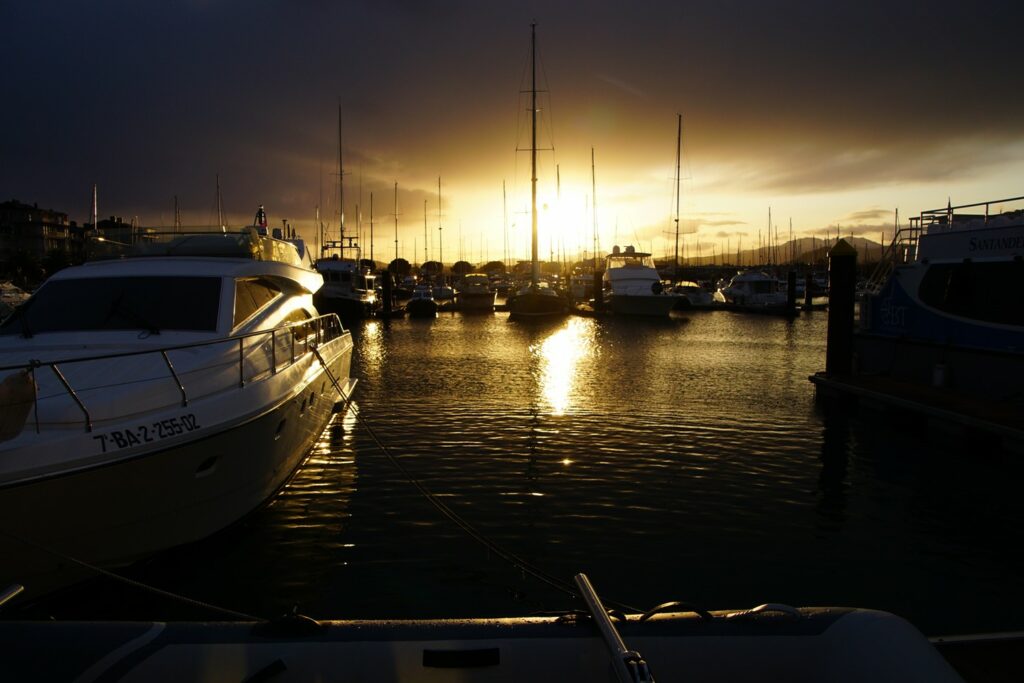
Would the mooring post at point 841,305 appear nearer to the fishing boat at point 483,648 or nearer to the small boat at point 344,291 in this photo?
the fishing boat at point 483,648

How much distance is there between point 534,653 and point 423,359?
21.6m

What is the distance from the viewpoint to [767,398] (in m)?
16.5

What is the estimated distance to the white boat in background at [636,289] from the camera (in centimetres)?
4684

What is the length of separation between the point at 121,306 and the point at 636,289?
1715 inches

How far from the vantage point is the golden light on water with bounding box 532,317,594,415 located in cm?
1647

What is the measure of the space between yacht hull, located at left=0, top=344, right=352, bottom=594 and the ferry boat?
1356 centimetres

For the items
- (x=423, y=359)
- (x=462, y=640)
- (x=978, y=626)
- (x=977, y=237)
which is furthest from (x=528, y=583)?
(x=423, y=359)

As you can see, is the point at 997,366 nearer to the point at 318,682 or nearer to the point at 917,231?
the point at 917,231

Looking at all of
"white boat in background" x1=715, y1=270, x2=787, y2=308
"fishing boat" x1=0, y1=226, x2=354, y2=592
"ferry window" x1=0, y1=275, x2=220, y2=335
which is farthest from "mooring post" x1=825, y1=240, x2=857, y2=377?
"white boat in background" x1=715, y1=270, x2=787, y2=308

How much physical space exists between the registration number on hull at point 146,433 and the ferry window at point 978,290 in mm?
14791

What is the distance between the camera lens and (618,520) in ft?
26.5

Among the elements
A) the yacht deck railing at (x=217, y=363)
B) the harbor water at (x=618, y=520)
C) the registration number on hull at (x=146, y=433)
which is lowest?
the harbor water at (x=618, y=520)

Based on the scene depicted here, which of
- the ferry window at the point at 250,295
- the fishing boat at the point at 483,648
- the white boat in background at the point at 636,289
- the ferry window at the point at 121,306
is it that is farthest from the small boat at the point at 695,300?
the fishing boat at the point at 483,648

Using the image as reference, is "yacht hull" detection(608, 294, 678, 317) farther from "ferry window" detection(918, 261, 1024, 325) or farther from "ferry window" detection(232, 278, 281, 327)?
"ferry window" detection(232, 278, 281, 327)
